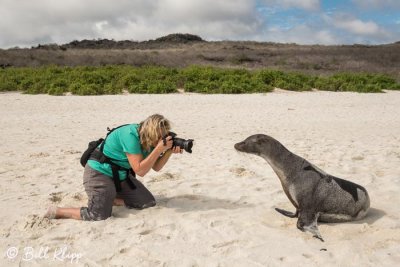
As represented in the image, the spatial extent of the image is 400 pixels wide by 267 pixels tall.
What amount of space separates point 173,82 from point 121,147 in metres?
13.2

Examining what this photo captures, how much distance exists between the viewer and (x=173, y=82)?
17.6 m

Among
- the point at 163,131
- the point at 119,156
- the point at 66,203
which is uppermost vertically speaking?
the point at 163,131

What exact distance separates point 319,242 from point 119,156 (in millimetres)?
2160

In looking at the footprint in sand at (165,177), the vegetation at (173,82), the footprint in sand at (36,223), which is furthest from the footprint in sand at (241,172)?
the vegetation at (173,82)

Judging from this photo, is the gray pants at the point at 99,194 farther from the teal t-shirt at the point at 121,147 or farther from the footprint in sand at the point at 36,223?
the footprint in sand at the point at 36,223

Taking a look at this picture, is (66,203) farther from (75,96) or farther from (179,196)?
(75,96)

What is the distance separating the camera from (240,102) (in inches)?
586

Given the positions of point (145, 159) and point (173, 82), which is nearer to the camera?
point (145, 159)

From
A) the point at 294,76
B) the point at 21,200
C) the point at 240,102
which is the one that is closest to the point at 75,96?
the point at 240,102

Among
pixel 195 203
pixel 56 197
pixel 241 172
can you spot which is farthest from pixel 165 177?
pixel 56 197

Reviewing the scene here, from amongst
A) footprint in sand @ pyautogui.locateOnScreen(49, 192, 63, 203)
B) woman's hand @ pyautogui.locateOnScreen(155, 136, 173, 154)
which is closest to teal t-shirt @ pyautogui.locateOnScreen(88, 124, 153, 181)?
woman's hand @ pyautogui.locateOnScreen(155, 136, 173, 154)

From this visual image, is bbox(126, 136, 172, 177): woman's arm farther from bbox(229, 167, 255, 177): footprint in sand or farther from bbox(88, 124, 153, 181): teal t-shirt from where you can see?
bbox(229, 167, 255, 177): footprint in sand

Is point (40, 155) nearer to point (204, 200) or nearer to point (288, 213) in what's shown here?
point (204, 200)

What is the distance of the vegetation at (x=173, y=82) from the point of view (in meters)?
16.7
